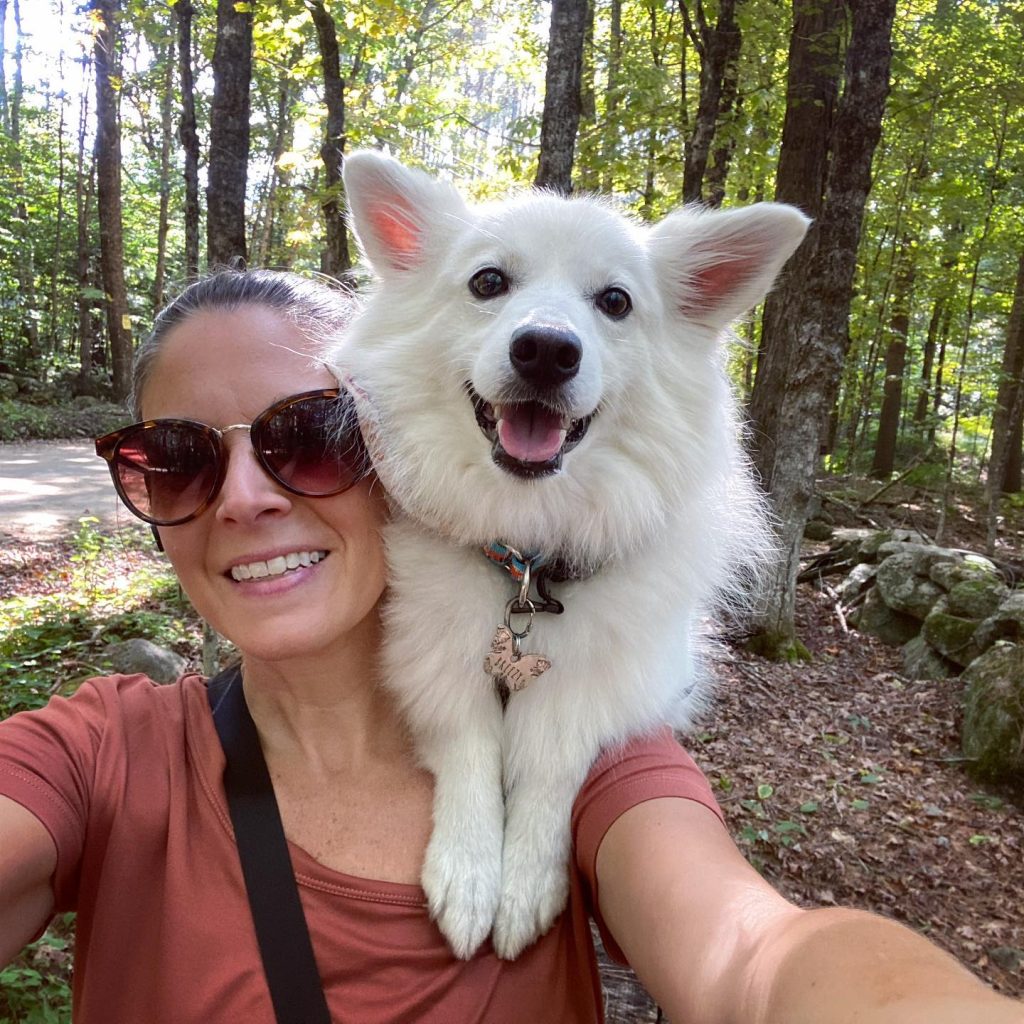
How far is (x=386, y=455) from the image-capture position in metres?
1.91

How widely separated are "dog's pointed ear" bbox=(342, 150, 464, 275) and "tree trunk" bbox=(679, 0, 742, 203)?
5.01 meters

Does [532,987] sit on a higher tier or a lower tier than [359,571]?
lower

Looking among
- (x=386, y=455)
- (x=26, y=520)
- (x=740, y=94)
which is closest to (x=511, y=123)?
(x=740, y=94)

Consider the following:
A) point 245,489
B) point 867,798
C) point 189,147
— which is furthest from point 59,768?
point 189,147

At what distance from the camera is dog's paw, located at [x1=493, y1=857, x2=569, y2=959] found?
4.99 feet

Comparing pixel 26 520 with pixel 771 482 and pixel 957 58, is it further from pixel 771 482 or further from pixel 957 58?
pixel 957 58

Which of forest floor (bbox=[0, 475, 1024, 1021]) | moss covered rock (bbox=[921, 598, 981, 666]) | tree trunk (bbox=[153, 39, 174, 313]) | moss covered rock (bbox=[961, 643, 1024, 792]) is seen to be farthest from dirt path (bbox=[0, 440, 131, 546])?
moss covered rock (bbox=[921, 598, 981, 666])

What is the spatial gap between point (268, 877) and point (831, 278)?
5517 mm

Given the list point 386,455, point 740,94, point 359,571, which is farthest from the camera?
point 740,94

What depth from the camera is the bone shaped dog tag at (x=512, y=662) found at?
1.72 metres

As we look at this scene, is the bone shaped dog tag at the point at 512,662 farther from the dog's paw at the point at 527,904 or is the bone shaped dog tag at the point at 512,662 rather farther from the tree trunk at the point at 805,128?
the tree trunk at the point at 805,128

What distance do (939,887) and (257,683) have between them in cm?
412

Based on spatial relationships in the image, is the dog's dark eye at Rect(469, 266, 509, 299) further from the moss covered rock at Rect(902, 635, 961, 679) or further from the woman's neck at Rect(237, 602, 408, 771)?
the moss covered rock at Rect(902, 635, 961, 679)

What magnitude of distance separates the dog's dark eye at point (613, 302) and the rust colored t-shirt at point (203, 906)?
4.07ft
